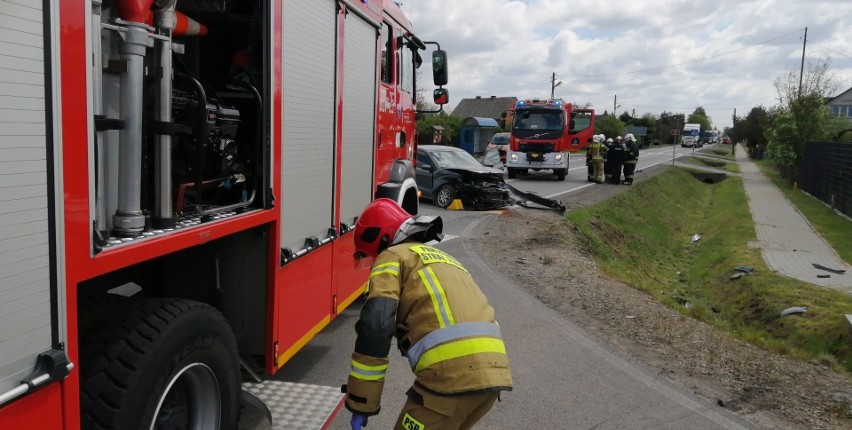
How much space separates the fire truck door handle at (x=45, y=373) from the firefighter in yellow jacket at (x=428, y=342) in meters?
0.93

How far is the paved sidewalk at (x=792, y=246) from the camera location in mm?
11133

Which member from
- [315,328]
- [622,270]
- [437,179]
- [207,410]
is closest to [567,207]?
[437,179]

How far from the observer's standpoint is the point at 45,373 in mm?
1963

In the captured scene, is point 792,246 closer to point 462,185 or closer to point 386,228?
point 462,185

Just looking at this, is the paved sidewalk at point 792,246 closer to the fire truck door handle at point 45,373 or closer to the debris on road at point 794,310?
the debris on road at point 794,310

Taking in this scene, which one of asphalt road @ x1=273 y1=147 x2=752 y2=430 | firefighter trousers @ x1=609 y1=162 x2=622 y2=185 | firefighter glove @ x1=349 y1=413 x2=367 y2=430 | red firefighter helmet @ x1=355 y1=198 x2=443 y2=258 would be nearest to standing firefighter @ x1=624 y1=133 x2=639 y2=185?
firefighter trousers @ x1=609 y1=162 x2=622 y2=185

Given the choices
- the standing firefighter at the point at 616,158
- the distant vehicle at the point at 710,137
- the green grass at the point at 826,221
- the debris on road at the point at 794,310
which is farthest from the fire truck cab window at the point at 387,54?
the distant vehicle at the point at 710,137

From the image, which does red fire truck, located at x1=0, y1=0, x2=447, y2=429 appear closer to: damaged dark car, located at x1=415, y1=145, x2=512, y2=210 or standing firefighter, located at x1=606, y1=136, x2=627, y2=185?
damaged dark car, located at x1=415, y1=145, x2=512, y2=210

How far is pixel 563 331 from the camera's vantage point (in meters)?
6.42

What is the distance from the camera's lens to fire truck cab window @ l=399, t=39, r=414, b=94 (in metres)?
7.07

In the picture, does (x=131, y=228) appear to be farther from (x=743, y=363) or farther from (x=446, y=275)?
(x=743, y=363)

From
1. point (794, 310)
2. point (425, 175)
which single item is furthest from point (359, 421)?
point (425, 175)

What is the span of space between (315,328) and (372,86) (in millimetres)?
2299

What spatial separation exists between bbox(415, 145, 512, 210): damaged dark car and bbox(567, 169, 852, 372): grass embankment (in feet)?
5.89
